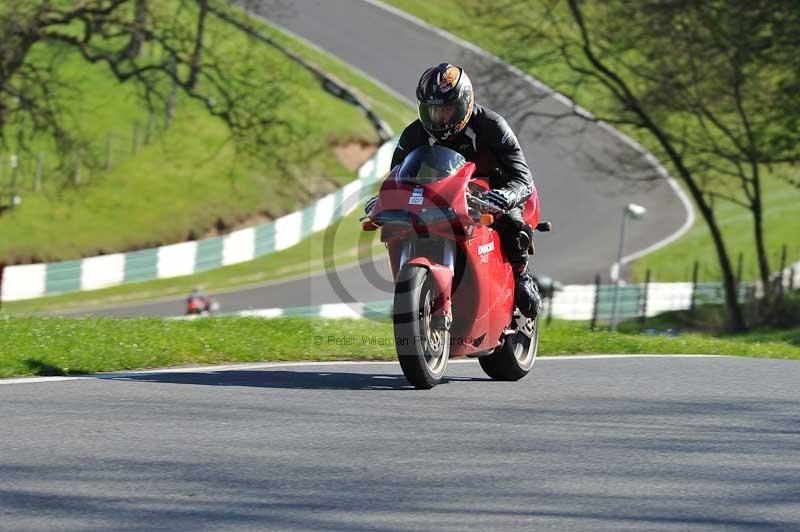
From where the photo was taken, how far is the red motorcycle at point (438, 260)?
8.91 meters

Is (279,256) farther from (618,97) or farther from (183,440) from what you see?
(183,440)

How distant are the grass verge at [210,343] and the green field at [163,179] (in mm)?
27782

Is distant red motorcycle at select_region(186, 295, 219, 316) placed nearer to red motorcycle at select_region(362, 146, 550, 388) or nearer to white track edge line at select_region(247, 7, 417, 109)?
red motorcycle at select_region(362, 146, 550, 388)

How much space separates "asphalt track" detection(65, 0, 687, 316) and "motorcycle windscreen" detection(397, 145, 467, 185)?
19.8 m

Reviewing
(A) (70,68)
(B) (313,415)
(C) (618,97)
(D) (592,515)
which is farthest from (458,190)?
(A) (70,68)

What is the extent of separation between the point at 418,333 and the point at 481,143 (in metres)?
1.86

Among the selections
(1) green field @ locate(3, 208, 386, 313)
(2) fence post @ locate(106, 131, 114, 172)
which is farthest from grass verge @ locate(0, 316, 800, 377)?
(2) fence post @ locate(106, 131, 114, 172)

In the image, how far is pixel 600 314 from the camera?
123ft

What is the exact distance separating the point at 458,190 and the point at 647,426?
2.25 metres

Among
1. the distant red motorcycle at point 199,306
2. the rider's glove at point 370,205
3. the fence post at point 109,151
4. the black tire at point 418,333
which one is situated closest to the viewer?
the black tire at point 418,333

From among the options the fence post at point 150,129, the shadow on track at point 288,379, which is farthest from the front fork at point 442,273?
the fence post at point 150,129

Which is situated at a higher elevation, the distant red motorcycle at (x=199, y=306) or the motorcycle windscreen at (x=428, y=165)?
the motorcycle windscreen at (x=428, y=165)

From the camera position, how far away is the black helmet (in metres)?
9.52

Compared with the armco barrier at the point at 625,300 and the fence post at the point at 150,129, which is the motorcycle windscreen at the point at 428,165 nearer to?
the armco barrier at the point at 625,300
